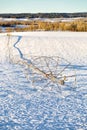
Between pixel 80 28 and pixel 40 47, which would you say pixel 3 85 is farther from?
pixel 80 28

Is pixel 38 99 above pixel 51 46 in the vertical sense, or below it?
above

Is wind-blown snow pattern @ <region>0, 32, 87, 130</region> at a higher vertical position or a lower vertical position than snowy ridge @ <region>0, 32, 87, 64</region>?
higher

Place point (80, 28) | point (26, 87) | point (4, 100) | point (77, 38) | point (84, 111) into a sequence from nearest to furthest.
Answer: point (84, 111), point (4, 100), point (26, 87), point (77, 38), point (80, 28)

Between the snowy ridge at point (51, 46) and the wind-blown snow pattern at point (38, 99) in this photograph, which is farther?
the snowy ridge at point (51, 46)

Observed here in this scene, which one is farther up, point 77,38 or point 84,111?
point 84,111

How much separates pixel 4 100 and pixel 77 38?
3.84m

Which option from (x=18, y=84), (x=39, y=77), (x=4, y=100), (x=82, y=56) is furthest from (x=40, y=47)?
(x=4, y=100)

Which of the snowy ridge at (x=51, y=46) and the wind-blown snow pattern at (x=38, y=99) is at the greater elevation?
the wind-blown snow pattern at (x=38, y=99)

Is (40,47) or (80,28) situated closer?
(40,47)

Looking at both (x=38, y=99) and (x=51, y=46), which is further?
(x=51, y=46)

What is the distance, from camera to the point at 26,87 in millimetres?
3408

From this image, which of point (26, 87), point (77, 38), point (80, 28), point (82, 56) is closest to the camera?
point (26, 87)

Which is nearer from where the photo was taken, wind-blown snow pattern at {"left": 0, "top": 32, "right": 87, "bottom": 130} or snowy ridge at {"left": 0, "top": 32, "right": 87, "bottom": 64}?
wind-blown snow pattern at {"left": 0, "top": 32, "right": 87, "bottom": 130}

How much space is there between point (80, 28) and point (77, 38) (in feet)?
8.06
